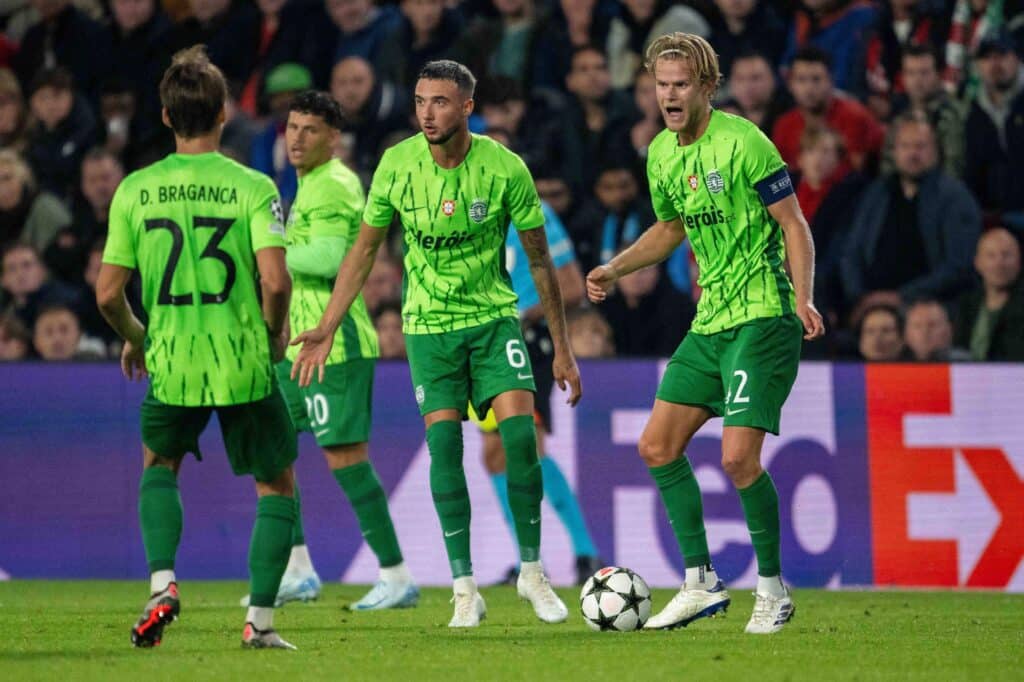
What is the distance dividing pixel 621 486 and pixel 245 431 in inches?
185

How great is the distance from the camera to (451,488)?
8219 mm

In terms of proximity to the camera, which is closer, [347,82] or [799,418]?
[799,418]

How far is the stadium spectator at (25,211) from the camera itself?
1454 centimetres

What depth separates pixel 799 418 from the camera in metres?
11.4

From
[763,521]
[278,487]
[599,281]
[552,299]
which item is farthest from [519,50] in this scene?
[278,487]

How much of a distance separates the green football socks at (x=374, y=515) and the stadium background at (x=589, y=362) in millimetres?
1952

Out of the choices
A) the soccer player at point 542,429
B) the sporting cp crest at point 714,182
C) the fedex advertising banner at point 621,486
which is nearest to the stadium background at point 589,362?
the fedex advertising banner at point 621,486

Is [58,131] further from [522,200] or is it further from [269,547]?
[269,547]

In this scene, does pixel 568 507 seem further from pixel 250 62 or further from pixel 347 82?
pixel 250 62

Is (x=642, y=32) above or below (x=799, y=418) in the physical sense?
above

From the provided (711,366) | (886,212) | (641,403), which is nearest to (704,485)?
(641,403)

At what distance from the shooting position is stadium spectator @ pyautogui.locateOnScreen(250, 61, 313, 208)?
47.9 ft

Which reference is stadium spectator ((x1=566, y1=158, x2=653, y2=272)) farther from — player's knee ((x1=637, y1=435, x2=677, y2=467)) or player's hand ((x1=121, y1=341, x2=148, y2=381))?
player's hand ((x1=121, y1=341, x2=148, y2=381))

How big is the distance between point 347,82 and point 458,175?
21.3 feet
